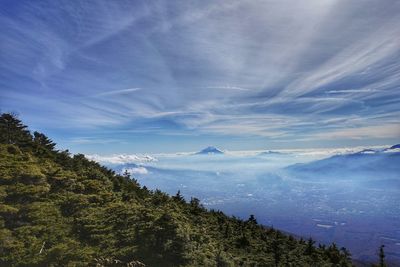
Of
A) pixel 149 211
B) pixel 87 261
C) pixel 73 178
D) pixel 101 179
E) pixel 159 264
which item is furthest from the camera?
pixel 101 179

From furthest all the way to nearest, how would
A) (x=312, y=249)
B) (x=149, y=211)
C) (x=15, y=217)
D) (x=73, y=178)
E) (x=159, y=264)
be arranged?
(x=312, y=249) → (x=73, y=178) → (x=149, y=211) → (x=15, y=217) → (x=159, y=264)

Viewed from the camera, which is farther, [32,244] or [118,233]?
[118,233]

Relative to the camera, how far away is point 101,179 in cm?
4750

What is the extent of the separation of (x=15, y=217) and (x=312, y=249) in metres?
34.1

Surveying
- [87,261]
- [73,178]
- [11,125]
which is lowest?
[87,261]

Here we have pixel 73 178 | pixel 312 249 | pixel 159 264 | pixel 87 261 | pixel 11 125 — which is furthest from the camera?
pixel 11 125

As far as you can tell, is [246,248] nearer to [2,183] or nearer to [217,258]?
[217,258]

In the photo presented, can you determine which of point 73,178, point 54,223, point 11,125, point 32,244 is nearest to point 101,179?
point 73,178

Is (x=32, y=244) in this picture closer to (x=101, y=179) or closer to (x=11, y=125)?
(x=101, y=179)

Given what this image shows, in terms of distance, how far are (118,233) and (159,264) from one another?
16.0 ft

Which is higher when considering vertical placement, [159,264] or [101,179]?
[101,179]

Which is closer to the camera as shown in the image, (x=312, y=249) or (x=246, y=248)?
(x=246, y=248)

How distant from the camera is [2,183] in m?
33.5

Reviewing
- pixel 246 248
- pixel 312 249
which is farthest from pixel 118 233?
pixel 312 249
